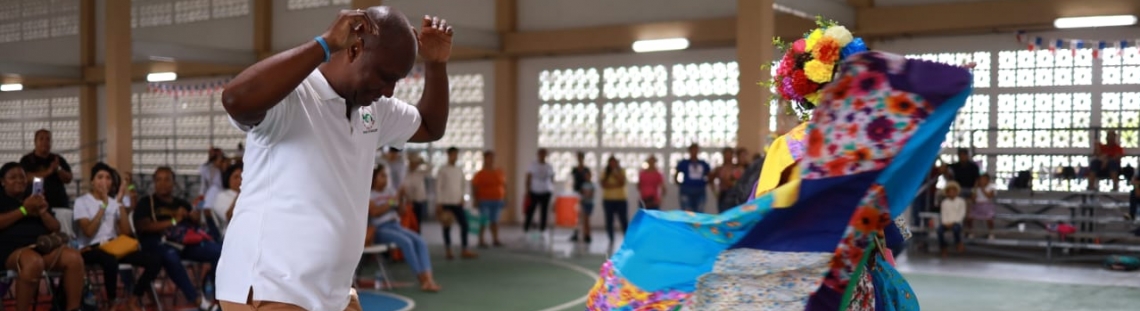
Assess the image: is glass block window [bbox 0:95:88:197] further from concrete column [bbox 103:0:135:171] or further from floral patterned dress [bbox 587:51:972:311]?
floral patterned dress [bbox 587:51:972:311]

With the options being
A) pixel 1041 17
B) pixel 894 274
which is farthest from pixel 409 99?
pixel 894 274

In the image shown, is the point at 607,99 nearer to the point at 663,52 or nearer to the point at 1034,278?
the point at 663,52

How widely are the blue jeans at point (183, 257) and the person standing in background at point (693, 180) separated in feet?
28.7

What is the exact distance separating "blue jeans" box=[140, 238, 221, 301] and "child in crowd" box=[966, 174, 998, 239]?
10.3m

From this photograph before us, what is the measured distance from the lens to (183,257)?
945 cm

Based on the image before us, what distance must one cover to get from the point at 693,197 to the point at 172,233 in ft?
29.9

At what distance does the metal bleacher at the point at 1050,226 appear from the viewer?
14.4 meters

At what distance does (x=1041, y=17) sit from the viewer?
16.1 m

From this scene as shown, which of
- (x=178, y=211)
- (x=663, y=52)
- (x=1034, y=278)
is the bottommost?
(x=1034, y=278)

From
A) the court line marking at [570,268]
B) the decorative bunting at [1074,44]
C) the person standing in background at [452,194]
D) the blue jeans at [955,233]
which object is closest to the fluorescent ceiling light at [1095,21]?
the decorative bunting at [1074,44]

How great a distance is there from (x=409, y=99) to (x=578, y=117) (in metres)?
3.79

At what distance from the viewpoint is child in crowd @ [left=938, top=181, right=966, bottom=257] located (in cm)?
1513

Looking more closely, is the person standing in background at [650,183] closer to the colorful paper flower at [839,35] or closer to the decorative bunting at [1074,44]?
the decorative bunting at [1074,44]

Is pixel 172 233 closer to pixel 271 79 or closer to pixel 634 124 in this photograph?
pixel 271 79
